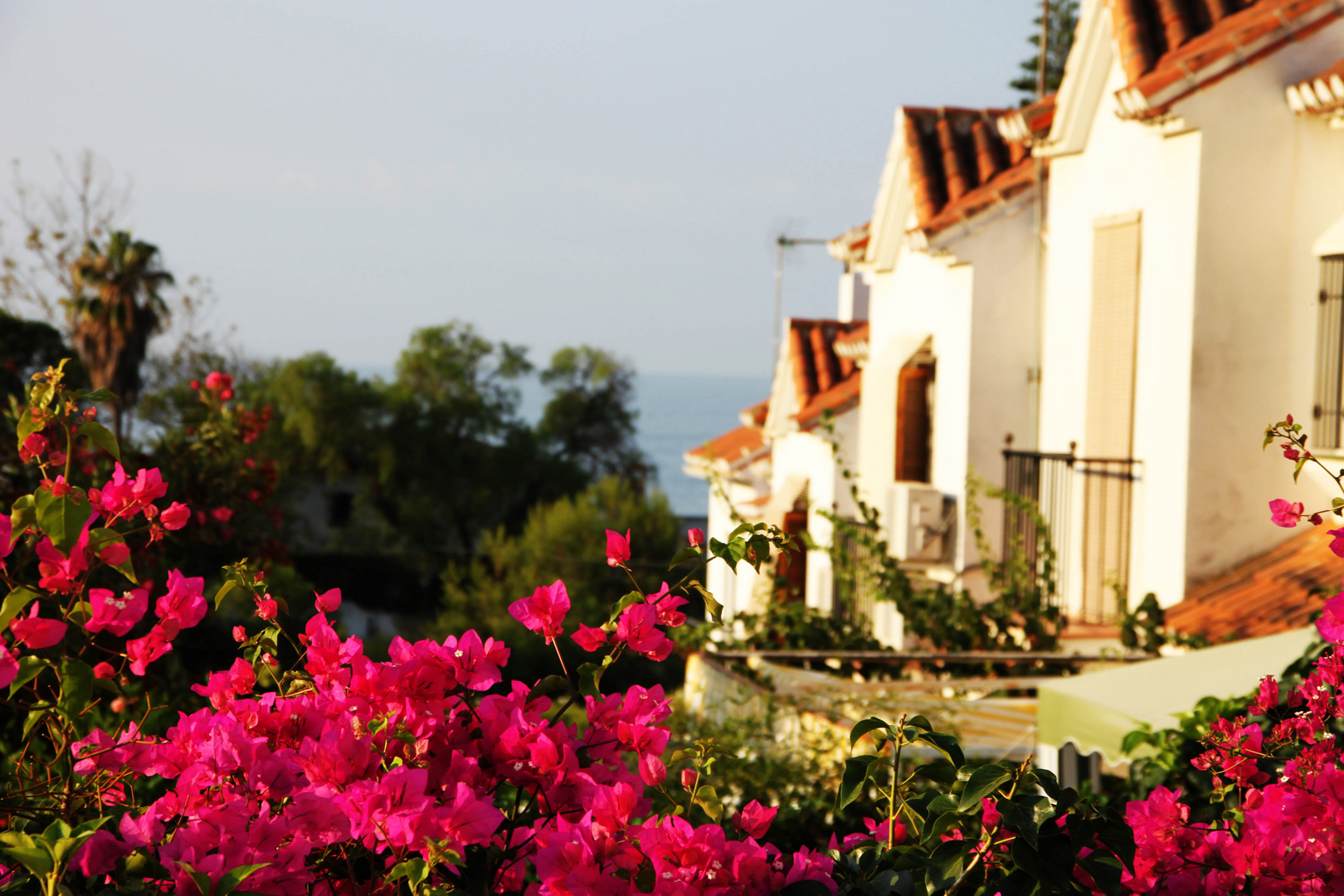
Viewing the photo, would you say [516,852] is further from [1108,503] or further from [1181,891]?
[1108,503]

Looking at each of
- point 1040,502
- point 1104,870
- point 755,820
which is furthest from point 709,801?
point 1040,502

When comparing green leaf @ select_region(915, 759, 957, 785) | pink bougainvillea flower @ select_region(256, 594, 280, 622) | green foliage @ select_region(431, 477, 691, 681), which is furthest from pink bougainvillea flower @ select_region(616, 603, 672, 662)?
green foliage @ select_region(431, 477, 691, 681)

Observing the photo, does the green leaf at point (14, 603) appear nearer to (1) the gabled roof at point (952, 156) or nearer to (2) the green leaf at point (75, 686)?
(2) the green leaf at point (75, 686)

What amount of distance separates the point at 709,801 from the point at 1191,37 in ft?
33.1

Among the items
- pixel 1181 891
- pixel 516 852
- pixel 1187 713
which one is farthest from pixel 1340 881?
pixel 1187 713

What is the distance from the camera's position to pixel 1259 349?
9352mm

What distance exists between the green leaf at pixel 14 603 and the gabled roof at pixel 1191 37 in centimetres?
926

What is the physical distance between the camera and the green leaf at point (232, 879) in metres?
1.20

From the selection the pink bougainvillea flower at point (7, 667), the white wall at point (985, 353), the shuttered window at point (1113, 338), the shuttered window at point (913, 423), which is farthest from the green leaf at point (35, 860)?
the shuttered window at point (913, 423)

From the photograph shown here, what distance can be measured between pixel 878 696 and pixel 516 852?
717 centimetres

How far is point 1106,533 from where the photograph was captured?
10578 mm

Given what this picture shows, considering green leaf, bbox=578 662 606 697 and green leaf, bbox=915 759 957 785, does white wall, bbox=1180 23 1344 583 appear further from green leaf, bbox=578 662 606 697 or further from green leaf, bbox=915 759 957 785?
green leaf, bbox=578 662 606 697

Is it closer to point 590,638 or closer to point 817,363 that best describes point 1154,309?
point 590,638

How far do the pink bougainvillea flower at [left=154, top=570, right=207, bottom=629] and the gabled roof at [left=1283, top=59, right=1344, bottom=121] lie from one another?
352 inches
